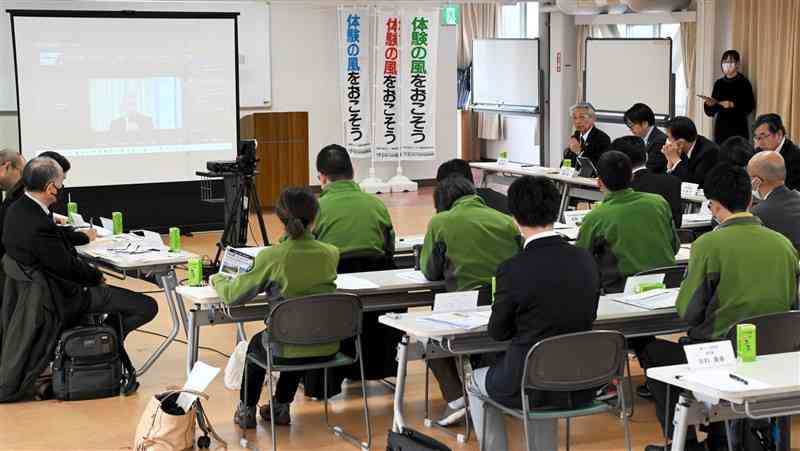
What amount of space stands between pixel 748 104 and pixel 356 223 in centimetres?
A: 662

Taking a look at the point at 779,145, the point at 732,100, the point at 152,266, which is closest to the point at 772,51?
the point at 732,100

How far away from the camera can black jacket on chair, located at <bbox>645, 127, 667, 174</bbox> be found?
7688mm

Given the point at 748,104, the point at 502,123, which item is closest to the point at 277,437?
the point at 748,104

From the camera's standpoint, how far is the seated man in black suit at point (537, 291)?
4113 mm

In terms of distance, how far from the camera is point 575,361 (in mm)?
4223

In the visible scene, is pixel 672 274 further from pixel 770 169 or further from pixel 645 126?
pixel 645 126

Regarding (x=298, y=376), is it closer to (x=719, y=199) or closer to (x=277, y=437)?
(x=277, y=437)

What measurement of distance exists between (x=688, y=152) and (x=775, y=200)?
2652 mm

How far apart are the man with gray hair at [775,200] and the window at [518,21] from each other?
10509 mm

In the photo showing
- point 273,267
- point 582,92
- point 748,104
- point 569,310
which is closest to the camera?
point 569,310

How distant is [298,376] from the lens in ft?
17.9

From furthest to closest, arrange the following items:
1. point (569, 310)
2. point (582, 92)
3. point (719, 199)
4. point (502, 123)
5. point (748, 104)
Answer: point (502, 123) < point (582, 92) < point (748, 104) < point (719, 199) < point (569, 310)

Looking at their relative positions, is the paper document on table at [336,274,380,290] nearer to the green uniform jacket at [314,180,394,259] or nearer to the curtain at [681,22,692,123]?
the green uniform jacket at [314,180,394,259]

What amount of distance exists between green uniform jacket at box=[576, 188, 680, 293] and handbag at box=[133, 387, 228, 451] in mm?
2041
